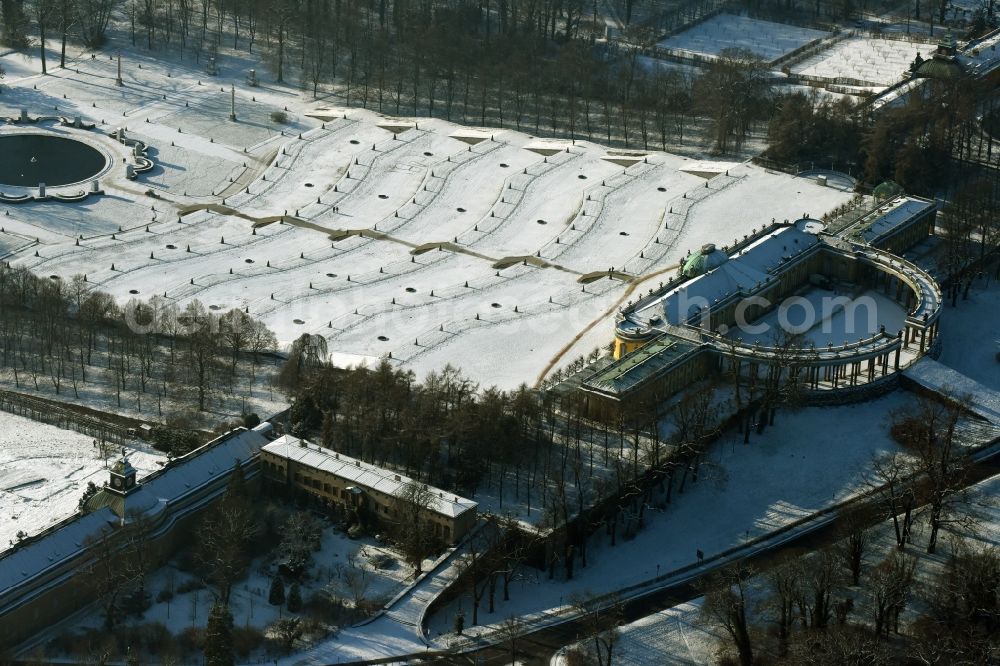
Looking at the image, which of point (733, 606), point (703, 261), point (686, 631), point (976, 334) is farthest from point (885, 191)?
point (733, 606)

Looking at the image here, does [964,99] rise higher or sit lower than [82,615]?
higher

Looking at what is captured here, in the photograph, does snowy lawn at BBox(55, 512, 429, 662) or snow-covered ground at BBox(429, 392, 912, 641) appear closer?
snowy lawn at BBox(55, 512, 429, 662)

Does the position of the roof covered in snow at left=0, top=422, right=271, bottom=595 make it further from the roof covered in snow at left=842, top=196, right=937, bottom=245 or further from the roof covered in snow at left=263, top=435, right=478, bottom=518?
the roof covered in snow at left=842, top=196, right=937, bottom=245

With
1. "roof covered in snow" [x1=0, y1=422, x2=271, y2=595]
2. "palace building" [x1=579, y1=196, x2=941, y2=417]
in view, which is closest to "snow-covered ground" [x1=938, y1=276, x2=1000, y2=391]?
"palace building" [x1=579, y1=196, x2=941, y2=417]

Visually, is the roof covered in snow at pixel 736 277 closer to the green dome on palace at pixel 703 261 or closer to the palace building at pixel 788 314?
the palace building at pixel 788 314

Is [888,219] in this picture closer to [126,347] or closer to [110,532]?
[126,347]

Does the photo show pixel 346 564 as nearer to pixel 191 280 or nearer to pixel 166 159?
pixel 191 280

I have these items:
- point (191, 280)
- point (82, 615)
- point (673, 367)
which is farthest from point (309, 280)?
point (82, 615)
